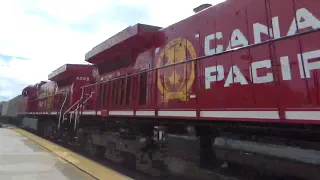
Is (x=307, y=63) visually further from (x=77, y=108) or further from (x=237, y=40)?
(x=77, y=108)

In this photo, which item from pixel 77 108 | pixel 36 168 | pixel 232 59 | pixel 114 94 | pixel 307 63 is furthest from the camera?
pixel 77 108

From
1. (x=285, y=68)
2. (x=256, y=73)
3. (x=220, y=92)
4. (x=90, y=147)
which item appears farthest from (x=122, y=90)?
(x=285, y=68)

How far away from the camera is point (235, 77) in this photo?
494 cm

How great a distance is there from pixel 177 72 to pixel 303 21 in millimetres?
2833

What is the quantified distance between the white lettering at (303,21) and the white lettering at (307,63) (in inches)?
13.6

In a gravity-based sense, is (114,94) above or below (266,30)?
below

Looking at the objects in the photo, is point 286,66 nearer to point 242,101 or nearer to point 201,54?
point 242,101

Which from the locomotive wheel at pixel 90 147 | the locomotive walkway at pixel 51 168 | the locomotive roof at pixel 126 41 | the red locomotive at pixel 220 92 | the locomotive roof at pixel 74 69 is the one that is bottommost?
the locomotive walkway at pixel 51 168

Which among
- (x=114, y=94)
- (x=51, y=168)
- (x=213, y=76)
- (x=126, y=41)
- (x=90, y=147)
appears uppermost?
(x=126, y=41)

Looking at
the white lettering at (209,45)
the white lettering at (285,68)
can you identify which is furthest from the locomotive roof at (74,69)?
the white lettering at (285,68)

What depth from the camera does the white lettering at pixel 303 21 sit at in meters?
3.96

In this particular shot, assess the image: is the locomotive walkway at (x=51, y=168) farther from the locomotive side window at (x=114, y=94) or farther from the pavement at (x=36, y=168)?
the locomotive side window at (x=114, y=94)

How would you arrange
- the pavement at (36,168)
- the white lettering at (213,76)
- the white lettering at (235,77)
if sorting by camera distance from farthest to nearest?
the pavement at (36,168) < the white lettering at (213,76) < the white lettering at (235,77)

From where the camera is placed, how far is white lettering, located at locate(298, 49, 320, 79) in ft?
12.4
